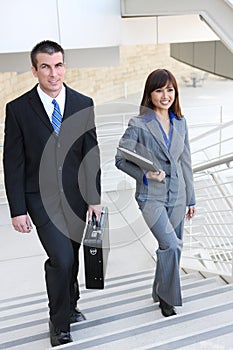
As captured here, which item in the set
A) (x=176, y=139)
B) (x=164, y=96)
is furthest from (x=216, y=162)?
(x=164, y=96)

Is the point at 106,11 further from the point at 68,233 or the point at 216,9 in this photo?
the point at 68,233

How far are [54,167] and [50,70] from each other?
29 centimetres

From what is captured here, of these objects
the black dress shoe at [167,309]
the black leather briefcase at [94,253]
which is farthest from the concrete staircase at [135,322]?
the black leather briefcase at [94,253]

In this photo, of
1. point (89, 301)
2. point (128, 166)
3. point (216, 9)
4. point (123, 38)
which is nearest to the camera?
point (128, 166)

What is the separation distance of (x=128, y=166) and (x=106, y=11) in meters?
1.54

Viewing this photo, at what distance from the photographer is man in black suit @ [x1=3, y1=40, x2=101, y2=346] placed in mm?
1199

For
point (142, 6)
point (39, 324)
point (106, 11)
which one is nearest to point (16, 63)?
point (106, 11)

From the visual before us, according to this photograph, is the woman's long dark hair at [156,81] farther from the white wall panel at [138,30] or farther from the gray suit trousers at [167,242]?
the white wall panel at [138,30]

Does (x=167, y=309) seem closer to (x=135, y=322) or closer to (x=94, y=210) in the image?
(x=135, y=322)

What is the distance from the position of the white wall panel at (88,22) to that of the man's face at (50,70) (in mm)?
1418

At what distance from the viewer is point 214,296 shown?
1.57 metres

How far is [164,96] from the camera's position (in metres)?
1.35

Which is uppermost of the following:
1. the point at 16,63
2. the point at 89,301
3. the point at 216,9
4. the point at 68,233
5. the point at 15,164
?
the point at 216,9

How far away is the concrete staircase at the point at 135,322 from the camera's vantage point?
1.22 metres
